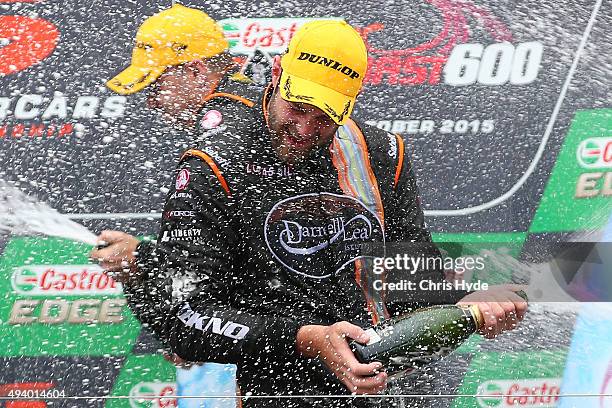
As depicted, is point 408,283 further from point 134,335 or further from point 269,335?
point 134,335

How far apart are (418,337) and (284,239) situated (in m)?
Answer: 0.33

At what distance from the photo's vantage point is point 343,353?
6.40ft

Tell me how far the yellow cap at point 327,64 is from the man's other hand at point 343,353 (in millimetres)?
446

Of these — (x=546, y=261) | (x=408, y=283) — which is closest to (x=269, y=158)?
(x=408, y=283)

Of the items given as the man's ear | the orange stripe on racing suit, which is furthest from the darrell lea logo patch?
the man's ear

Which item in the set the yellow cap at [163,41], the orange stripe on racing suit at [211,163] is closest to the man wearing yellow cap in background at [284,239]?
the orange stripe on racing suit at [211,163]

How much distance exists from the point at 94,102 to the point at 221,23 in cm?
30

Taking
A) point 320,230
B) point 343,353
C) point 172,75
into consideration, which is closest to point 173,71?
point 172,75

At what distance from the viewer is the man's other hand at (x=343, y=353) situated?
194 centimetres

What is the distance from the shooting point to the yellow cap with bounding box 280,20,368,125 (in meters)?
1.90

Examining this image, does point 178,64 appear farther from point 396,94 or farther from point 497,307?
point 497,307

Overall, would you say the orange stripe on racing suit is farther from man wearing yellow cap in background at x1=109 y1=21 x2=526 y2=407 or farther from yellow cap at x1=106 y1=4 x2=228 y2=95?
yellow cap at x1=106 y1=4 x2=228 y2=95

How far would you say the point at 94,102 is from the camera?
1.94 metres

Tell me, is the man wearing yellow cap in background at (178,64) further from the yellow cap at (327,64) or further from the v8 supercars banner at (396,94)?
the yellow cap at (327,64)
